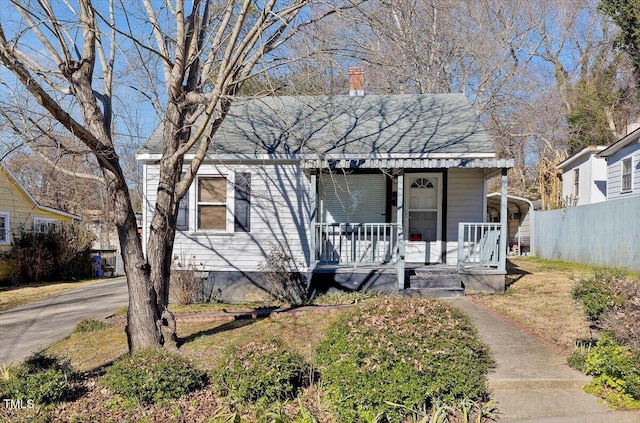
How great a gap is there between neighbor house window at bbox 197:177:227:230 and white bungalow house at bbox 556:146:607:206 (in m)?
13.4

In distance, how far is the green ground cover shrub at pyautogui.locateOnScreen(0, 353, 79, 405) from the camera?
415 cm

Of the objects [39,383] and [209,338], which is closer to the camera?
[39,383]

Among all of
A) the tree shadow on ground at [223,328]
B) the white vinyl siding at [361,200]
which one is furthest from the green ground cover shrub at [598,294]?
the white vinyl siding at [361,200]

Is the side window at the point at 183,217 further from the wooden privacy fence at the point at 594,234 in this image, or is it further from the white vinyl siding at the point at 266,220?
the wooden privacy fence at the point at 594,234

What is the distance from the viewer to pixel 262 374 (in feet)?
13.6

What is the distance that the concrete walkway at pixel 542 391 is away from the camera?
4.02m

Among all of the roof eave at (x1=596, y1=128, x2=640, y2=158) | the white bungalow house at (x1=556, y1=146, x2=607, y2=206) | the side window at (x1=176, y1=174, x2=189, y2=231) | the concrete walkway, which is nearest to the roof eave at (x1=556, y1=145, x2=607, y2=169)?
the white bungalow house at (x1=556, y1=146, x2=607, y2=206)

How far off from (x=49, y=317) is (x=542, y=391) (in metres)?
9.10

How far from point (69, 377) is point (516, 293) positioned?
8.04 meters

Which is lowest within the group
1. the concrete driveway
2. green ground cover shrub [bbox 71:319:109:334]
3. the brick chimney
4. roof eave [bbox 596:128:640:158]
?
the concrete driveway

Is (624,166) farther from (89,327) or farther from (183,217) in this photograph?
(89,327)

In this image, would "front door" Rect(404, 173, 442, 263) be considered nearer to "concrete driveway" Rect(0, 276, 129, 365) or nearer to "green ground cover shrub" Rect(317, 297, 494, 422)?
"green ground cover shrub" Rect(317, 297, 494, 422)

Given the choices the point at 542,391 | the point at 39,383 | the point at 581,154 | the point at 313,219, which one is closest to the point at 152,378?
the point at 39,383

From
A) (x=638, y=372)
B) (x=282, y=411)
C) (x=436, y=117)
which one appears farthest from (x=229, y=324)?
(x=436, y=117)
